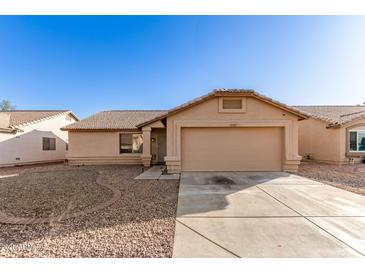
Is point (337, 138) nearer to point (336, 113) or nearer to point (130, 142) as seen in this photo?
point (336, 113)

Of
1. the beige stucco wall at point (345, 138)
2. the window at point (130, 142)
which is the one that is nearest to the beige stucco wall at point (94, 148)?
the window at point (130, 142)

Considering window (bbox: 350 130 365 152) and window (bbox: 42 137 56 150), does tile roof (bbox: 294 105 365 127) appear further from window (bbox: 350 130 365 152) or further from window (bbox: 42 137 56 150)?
window (bbox: 42 137 56 150)

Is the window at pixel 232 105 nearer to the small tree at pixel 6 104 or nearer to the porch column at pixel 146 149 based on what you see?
the porch column at pixel 146 149

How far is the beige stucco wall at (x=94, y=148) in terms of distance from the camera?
49.3ft

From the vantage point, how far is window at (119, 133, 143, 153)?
15250 millimetres

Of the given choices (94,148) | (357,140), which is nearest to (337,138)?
(357,140)

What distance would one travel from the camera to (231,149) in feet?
34.4

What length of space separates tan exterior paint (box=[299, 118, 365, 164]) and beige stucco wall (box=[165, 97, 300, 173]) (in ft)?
20.8

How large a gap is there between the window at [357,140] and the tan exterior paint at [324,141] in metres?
0.55

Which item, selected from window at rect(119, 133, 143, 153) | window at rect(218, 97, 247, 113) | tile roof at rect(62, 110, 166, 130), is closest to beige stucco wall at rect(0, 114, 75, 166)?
tile roof at rect(62, 110, 166, 130)

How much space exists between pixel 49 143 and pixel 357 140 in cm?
2647

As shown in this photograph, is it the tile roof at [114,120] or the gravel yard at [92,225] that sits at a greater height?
the tile roof at [114,120]
